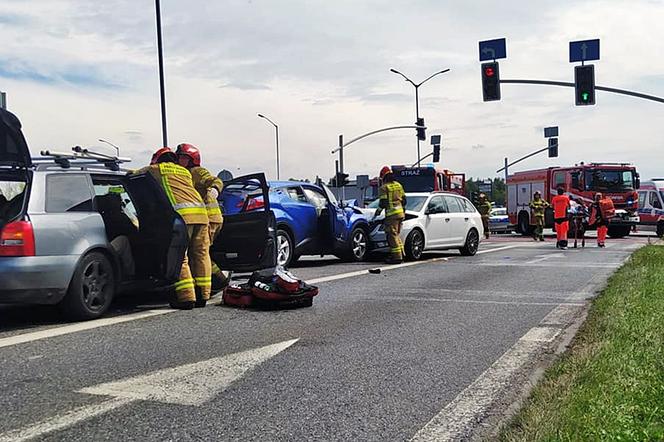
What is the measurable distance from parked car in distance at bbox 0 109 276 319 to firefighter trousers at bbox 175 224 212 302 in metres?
0.20

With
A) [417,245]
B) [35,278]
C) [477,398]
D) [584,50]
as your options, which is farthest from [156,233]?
[584,50]

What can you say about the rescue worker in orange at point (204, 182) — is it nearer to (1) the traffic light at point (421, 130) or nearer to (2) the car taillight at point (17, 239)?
(2) the car taillight at point (17, 239)

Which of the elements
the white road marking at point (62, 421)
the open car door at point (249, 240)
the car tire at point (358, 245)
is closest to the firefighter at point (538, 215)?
the car tire at point (358, 245)

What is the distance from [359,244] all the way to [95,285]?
26.3 feet

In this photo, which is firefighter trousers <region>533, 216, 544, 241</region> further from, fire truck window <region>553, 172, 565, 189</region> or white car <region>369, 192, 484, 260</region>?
white car <region>369, 192, 484, 260</region>

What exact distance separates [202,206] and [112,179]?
1041 millimetres

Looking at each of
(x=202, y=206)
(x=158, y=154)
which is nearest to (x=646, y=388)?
(x=202, y=206)

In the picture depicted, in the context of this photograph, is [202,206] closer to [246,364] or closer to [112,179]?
[112,179]

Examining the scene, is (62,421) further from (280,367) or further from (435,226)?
(435,226)

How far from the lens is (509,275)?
12.6 meters

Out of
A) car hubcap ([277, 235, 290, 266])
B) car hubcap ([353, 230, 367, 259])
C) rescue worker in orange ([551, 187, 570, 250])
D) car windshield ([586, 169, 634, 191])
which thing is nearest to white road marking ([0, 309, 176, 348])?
car hubcap ([277, 235, 290, 266])

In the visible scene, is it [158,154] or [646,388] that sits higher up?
[158,154]

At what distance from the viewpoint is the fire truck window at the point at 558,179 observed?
31.1 m

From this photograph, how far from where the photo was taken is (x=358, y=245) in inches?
583
